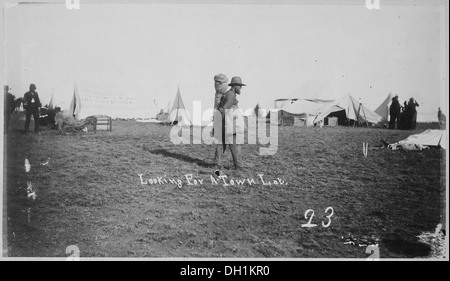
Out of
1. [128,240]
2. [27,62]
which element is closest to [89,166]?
[128,240]

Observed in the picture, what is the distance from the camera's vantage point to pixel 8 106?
278cm

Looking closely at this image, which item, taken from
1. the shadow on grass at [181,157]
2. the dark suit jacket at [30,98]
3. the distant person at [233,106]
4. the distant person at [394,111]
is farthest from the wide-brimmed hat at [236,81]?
the dark suit jacket at [30,98]

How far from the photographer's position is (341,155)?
279 cm

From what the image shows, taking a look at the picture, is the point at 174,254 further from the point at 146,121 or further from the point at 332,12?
the point at 332,12

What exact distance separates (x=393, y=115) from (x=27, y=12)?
2.99 meters

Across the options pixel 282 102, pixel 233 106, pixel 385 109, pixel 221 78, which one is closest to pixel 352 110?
pixel 385 109

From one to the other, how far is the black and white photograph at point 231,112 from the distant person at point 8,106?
0.4 inches

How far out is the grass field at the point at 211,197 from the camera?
8.79ft

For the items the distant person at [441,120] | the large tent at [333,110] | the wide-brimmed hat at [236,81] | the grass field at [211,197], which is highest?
the wide-brimmed hat at [236,81]

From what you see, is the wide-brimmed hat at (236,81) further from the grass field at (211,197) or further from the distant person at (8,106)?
the distant person at (8,106)

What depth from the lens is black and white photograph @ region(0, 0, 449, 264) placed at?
2.73 metres

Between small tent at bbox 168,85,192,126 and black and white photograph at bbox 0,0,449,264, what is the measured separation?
1 cm

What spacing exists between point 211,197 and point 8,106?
176 cm

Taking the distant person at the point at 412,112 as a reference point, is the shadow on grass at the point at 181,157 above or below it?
below
